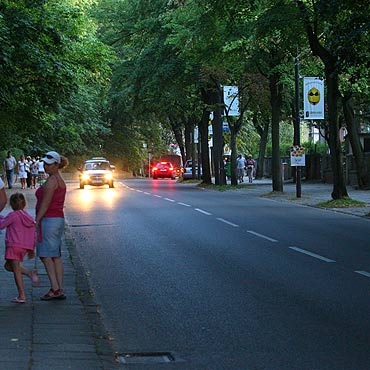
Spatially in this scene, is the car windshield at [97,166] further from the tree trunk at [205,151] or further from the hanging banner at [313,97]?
the hanging banner at [313,97]

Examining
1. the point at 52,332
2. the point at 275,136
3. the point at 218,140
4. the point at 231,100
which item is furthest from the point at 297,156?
the point at 52,332

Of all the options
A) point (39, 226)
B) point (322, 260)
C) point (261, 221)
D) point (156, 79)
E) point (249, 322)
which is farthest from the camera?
point (156, 79)

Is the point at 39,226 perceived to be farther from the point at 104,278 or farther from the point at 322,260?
the point at 322,260

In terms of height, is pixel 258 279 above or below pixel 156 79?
below

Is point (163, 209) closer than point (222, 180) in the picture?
Yes

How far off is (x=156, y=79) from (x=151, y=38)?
8.33ft

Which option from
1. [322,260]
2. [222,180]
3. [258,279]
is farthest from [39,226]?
[222,180]

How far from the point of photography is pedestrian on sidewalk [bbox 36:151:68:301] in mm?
9180

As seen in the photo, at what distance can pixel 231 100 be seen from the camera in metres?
43.4

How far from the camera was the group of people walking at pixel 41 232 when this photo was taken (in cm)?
884

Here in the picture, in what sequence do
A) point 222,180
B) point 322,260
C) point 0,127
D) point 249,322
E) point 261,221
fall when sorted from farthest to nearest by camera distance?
point 222,180 < point 0,127 < point 261,221 < point 322,260 < point 249,322

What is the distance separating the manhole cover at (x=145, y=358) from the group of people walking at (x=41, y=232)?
7.67 feet

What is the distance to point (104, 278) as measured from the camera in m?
11.3

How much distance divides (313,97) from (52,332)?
25.0 m
